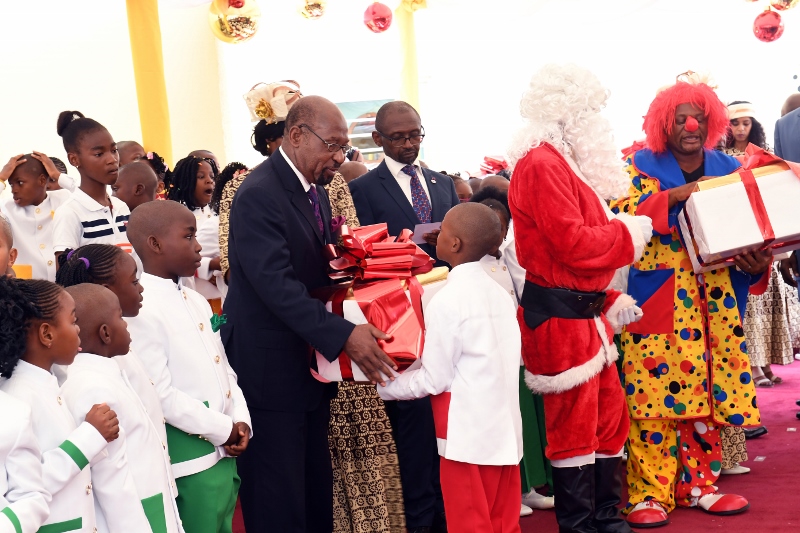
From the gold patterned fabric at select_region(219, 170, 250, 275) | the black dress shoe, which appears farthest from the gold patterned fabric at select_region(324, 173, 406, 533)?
the black dress shoe

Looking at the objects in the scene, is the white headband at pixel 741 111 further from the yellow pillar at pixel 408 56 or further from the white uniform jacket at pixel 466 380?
the yellow pillar at pixel 408 56

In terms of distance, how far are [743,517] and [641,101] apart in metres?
10.7

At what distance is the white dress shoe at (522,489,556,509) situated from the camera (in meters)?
4.38

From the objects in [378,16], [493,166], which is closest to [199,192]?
[493,166]

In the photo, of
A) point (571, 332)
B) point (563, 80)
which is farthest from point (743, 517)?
point (563, 80)

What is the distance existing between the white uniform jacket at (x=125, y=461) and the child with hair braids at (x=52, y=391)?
0.07m

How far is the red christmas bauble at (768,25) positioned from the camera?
10.4 meters

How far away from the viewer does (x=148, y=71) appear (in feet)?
30.1

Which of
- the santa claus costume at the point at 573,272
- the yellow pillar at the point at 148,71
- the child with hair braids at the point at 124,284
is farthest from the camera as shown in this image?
the yellow pillar at the point at 148,71

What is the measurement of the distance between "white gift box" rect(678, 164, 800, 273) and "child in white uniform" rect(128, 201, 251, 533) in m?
2.18

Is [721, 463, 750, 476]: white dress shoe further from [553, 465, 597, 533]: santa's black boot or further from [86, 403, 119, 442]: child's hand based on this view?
[86, 403, 119, 442]: child's hand

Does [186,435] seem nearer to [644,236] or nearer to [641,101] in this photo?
[644,236]

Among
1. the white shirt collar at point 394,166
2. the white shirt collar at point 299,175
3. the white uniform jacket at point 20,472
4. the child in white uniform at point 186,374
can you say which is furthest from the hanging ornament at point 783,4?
the white uniform jacket at point 20,472

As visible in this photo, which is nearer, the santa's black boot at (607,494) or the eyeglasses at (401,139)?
the santa's black boot at (607,494)
